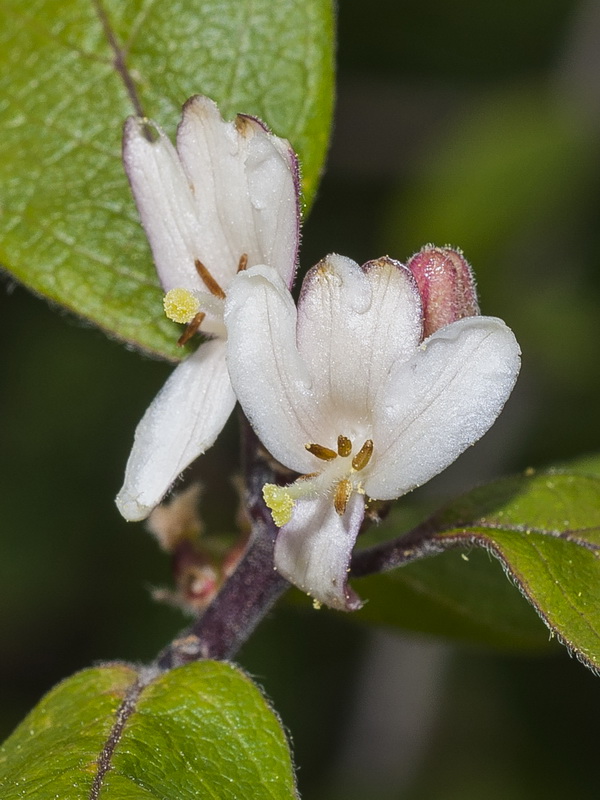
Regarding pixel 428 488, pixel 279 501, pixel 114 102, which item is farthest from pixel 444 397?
pixel 428 488

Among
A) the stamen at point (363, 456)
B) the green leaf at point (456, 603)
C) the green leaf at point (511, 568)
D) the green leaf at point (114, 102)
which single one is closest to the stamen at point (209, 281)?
the green leaf at point (114, 102)

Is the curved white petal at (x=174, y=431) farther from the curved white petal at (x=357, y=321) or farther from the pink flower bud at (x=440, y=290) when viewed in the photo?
the pink flower bud at (x=440, y=290)

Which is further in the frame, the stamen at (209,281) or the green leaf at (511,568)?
the stamen at (209,281)

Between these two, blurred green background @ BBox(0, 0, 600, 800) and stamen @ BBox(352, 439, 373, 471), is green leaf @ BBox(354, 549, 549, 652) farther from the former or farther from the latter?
blurred green background @ BBox(0, 0, 600, 800)

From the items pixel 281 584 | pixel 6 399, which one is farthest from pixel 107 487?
pixel 281 584

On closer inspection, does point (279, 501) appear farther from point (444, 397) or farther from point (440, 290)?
point (440, 290)
